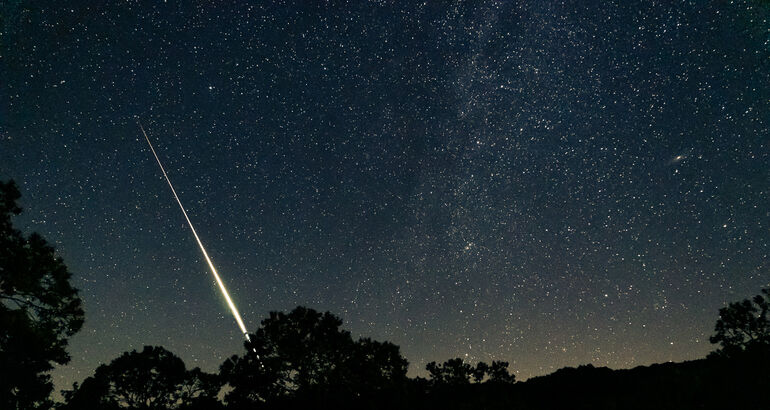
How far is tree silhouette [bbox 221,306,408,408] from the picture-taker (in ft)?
89.1

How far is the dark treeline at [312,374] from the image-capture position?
28.7 feet

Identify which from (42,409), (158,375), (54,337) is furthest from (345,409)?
(158,375)

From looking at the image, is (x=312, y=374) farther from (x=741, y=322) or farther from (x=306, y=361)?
(x=741, y=322)

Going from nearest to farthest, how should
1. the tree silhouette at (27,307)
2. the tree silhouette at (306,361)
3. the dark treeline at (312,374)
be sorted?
1. the dark treeline at (312,374)
2. the tree silhouette at (27,307)
3. the tree silhouette at (306,361)

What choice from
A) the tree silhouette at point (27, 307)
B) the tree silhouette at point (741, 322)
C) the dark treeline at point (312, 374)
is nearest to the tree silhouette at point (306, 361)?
the dark treeline at point (312, 374)

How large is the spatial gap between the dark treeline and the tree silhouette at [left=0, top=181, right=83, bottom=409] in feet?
0.11

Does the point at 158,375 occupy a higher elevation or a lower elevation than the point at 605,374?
higher

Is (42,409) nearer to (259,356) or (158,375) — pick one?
(259,356)

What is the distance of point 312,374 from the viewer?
27016 mm

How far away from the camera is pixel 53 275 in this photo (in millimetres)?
14203

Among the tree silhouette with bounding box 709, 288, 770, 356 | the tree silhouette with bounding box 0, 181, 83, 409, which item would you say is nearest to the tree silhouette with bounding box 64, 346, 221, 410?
the tree silhouette with bounding box 0, 181, 83, 409

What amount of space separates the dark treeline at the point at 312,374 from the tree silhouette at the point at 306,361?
76 mm

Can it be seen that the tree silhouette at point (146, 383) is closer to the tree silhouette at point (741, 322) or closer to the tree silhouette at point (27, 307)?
the tree silhouette at point (27, 307)

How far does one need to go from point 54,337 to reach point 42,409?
280 inches
